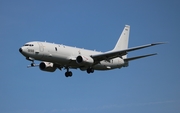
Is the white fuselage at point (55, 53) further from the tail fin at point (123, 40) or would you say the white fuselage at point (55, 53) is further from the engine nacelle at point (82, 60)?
the tail fin at point (123, 40)

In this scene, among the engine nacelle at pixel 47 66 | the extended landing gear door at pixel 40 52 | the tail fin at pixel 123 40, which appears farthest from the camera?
the tail fin at pixel 123 40

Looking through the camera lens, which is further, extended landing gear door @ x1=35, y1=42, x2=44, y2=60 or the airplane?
the airplane

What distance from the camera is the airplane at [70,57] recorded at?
81438mm

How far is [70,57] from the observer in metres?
84.9

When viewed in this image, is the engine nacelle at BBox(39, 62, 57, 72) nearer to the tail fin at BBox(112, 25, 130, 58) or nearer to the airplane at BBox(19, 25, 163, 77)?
the airplane at BBox(19, 25, 163, 77)

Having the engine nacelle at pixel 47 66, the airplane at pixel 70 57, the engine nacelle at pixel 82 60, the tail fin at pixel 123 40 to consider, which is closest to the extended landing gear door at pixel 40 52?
the airplane at pixel 70 57

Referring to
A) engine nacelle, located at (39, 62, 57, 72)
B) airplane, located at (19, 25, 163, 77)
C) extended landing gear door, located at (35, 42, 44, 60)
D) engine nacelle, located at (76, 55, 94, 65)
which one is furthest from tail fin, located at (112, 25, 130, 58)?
extended landing gear door, located at (35, 42, 44, 60)

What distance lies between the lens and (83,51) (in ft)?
289

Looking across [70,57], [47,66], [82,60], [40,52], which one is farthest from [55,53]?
[47,66]

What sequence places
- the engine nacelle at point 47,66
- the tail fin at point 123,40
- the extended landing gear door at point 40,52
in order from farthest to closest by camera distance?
the tail fin at point 123,40 < the engine nacelle at point 47,66 < the extended landing gear door at point 40,52

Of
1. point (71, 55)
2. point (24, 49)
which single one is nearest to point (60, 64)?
point (71, 55)

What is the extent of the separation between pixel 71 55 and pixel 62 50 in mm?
2103

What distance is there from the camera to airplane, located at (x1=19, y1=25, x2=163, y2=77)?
81438mm

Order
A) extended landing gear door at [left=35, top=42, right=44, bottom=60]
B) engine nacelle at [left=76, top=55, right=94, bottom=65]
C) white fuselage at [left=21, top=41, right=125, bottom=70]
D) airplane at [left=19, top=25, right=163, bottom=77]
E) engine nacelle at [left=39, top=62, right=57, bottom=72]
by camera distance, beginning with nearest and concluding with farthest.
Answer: white fuselage at [left=21, top=41, right=125, bottom=70]
extended landing gear door at [left=35, top=42, right=44, bottom=60]
airplane at [left=19, top=25, right=163, bottom=77]
engine nacelle at [left=76, top=55, right=94, bottom=65]
engine nacelle at [left=39, top=62, right=57, bottom=72]
